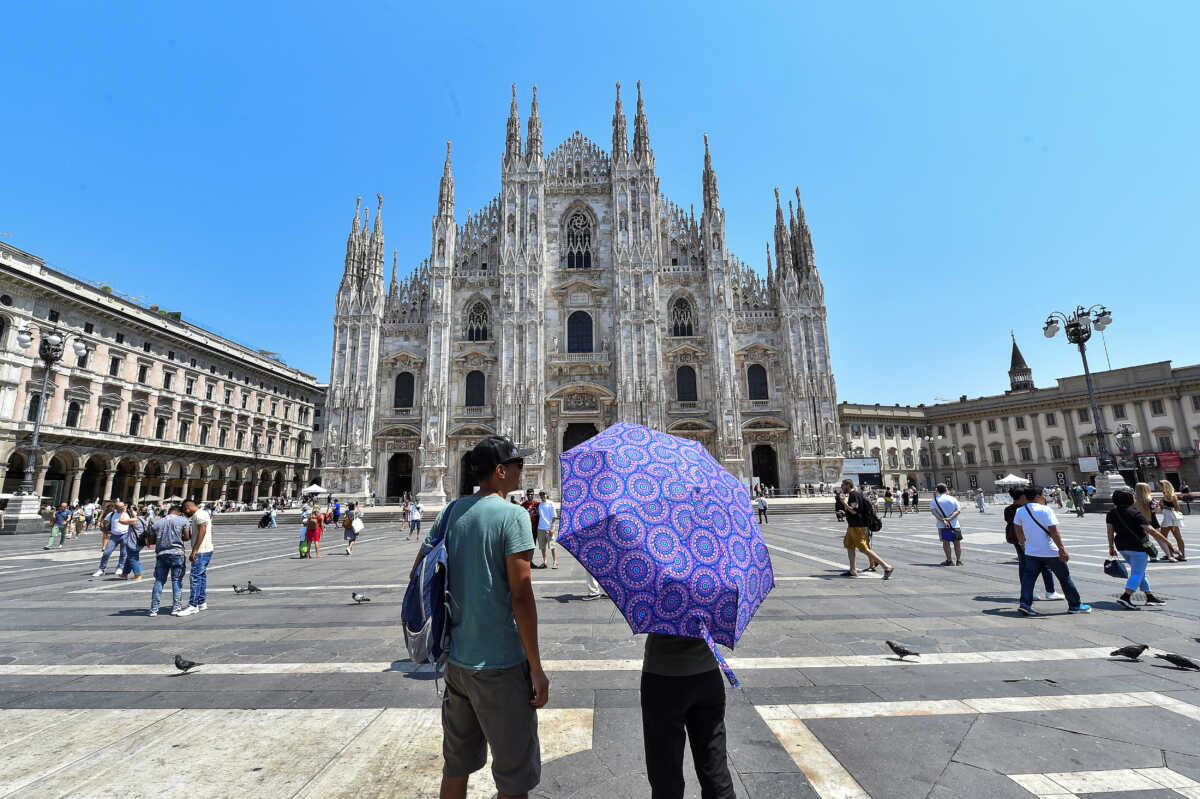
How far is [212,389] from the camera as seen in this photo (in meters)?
39.4

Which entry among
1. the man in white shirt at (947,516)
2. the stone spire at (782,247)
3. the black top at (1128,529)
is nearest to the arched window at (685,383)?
the stone spire at (782,247)

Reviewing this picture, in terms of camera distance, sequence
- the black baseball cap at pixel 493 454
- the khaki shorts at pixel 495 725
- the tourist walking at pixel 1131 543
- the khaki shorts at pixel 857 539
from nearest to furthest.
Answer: the khaki shorts at pixel 495 725
the black baseball cap at pixel 493 454
the tourist walking at pixel 1131 543
the khaki shorts at pixel 857 539

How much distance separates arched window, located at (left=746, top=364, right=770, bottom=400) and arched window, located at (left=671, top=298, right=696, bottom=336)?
425cm

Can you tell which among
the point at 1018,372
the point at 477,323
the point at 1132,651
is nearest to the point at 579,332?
the point at 477,323

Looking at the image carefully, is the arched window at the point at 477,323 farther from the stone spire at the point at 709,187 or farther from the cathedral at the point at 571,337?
the stone spire at the point at 709,187

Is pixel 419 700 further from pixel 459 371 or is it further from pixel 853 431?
pixel 853 431

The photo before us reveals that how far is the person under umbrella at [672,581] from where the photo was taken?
188cm

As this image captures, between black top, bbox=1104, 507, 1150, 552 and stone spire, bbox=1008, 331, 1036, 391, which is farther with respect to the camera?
stone spire, bbox=1008, 331, 1036, 391

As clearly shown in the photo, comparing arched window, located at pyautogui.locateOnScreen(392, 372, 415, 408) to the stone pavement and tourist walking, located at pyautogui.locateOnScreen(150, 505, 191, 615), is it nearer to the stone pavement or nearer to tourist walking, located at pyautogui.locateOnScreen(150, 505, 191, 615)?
the stone pavement

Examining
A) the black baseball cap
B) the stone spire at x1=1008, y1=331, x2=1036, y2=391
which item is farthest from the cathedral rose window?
the stone spire at x1=1008, y1=331, x2=1036, y2=391

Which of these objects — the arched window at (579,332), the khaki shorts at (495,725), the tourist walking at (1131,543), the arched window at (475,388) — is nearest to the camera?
the khaki shorts at (495,725)

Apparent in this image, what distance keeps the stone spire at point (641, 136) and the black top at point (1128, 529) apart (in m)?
30.9

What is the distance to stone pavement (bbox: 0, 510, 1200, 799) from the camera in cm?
259

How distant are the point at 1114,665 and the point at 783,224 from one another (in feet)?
104
